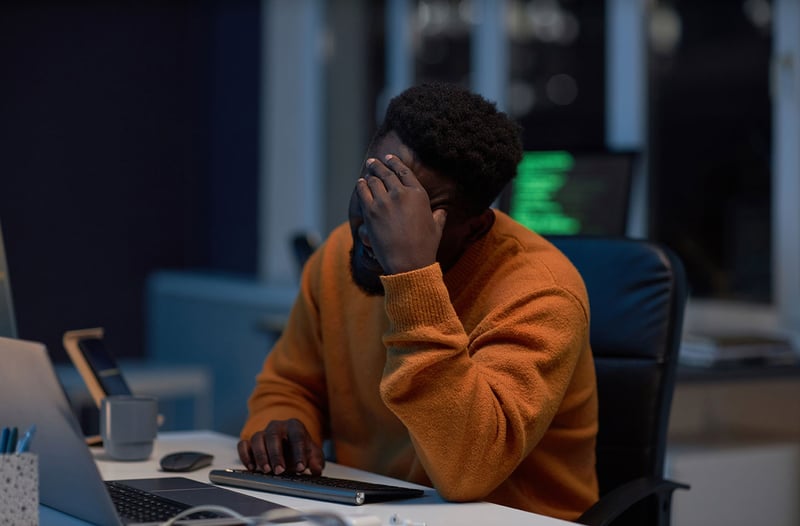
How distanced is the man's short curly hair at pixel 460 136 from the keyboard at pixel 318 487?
42 cm

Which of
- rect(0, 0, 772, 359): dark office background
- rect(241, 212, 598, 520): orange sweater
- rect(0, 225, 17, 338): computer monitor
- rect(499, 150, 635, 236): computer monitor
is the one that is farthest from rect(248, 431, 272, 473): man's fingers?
rect(0, 0, 772, 359): dark office background

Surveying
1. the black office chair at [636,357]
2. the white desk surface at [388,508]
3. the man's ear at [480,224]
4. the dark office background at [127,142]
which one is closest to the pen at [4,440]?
the white desk surface at [388,508]

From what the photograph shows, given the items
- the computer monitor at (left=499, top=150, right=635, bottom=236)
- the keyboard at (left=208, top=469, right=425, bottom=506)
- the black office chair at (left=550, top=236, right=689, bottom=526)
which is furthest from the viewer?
the computer monitor at (left=499, top=150, right=635, bottom=236)

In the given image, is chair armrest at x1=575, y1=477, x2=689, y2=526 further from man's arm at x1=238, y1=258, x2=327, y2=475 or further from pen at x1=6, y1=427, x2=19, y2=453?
pen at x1=6, y1=427, x2=19, y2=453

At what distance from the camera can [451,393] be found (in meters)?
1.45

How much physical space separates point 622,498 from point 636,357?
301 mm

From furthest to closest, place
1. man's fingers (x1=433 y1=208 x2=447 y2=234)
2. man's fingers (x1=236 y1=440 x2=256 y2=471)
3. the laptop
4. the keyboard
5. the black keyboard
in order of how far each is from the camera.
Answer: man's fingers (x1=236 y1=440 x2=256 y2=471)
man's fingers (x1=433 y1=208 x2=447 y2=234)
the keyboard
the black keyboard
the laptop

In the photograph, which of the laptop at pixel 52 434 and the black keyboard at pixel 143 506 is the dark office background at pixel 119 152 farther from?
the laptop at pixel 52 434

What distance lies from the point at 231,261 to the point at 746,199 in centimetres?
267

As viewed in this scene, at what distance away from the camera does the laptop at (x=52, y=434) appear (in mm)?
1188

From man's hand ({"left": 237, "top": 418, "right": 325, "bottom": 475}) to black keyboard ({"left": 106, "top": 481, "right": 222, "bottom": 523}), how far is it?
0.20m

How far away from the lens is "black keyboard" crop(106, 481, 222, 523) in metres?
1.32

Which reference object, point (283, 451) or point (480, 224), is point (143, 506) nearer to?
point (283, 451)

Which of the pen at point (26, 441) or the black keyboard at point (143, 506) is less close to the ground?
the pen at point (26, 441)
